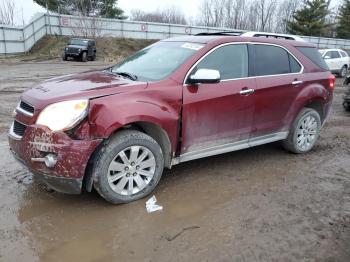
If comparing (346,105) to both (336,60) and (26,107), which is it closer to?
(26,107)

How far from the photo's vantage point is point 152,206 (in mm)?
4090

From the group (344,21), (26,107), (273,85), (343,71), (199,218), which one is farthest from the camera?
(344,21)

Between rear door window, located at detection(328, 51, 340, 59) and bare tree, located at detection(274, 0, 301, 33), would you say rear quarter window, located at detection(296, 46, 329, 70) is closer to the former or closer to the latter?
rear door window, located at detection(328, 51, 340, 59)

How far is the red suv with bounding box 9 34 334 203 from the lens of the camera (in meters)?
3.73

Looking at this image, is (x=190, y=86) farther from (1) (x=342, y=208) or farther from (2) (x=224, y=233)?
(1) (x=342, y=208)

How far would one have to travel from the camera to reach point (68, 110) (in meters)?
3.71

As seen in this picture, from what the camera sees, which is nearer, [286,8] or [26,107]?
[26,107]

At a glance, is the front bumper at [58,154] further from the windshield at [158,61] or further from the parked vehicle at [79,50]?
the parked vehicle at [79,50]

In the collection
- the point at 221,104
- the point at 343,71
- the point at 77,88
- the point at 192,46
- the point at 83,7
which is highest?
the point at 83,7

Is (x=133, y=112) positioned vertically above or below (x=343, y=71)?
above

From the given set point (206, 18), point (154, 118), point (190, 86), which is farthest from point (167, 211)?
point (206, 18)

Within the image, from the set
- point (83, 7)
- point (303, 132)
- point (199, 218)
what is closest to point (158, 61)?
point (199, 218)

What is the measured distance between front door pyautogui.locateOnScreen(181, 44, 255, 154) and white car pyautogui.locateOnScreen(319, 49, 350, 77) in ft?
55.2

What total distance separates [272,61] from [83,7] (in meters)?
42.3
